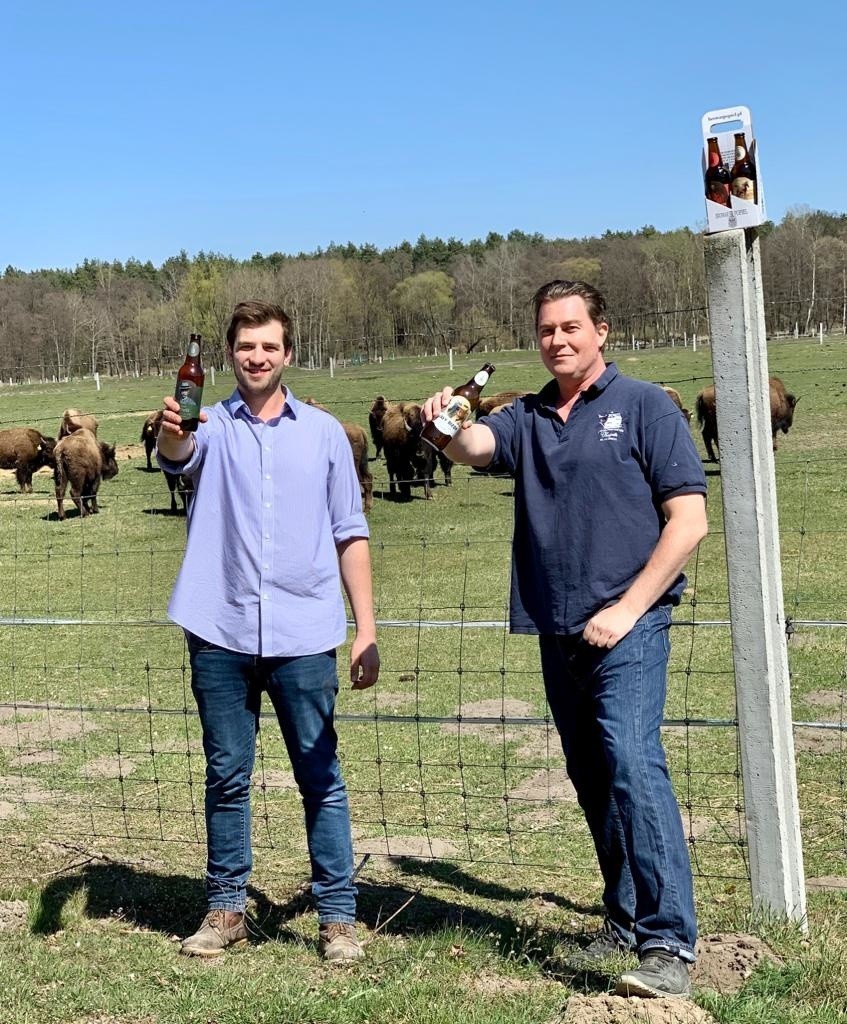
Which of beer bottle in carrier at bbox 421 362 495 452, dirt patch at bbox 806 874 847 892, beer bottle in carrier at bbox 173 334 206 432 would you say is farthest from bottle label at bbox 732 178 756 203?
dirt patch at bbox 806 874 847 892

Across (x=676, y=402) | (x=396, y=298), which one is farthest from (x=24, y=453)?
(x=396, y=298)

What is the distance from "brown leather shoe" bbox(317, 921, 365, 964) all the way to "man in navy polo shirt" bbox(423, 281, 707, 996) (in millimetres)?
770

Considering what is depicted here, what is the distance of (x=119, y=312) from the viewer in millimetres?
97250

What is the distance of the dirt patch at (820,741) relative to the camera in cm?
731

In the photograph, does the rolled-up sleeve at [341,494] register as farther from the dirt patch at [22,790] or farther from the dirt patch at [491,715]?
the dirt patch at [491,715]

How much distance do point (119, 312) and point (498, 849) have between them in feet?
315

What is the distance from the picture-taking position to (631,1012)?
3.40 meters

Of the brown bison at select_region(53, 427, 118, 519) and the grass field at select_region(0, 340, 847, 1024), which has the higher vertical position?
the brown bison at select_region(53, 427, 118, 519)

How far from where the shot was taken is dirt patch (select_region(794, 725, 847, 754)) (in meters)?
7.31

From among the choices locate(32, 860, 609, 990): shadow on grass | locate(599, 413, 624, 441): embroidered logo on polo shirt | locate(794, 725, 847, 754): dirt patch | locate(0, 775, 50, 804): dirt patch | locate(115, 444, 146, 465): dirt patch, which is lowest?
locate(794, 725, 847, 754): dirt patch

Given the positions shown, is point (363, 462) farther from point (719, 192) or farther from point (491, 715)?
point (719, 192)

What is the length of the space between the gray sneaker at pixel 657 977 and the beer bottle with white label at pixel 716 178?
2383 millimetres

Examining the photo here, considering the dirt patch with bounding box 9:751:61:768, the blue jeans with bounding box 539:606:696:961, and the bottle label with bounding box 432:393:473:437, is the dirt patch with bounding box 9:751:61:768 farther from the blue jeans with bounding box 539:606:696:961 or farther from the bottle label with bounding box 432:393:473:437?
the blue jeans with bounding box 539:606:696:961

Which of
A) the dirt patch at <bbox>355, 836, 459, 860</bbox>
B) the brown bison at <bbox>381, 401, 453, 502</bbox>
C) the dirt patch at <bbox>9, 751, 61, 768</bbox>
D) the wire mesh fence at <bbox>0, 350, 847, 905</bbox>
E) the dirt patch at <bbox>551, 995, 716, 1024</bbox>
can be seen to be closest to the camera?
the dirt patch at <bbox>551, 995, 716, 1024</bbox>
